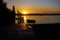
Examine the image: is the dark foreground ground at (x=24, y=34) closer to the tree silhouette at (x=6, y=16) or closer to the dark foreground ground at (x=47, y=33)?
the dark foreground ground at (x=47, y=33)

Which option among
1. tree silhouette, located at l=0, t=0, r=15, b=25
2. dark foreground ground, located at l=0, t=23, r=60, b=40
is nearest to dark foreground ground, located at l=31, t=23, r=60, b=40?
dark foreground ground, located at l=0, t=23, r=60, b=40

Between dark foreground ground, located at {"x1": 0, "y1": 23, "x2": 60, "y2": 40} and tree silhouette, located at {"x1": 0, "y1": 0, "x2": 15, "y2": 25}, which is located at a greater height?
tree silhouette, located at {"x1": 0, "y1": 0, "x2": 15, "y2": 25}

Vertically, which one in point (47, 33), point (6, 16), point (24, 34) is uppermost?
point (6, 16)

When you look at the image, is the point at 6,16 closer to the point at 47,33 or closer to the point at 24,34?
the point at 47,33

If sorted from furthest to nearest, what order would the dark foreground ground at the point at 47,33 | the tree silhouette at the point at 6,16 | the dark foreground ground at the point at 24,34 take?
the tree silhouette at the point at 6,16 → the dark foreground ground at the point at 47,33 → the dark foreground ground at the point at 24,34

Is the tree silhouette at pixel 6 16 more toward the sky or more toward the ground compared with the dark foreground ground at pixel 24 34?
more toward the sky

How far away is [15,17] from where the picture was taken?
5297 millimetres

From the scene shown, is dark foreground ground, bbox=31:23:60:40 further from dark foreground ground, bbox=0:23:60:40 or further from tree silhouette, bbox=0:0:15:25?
tree silhouette, bbox=0:0:15:25

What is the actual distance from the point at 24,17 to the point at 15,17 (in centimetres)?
36

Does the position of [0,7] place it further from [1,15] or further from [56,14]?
[56,14]

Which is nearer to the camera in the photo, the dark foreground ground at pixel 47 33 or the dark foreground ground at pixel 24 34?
the dark foreground ground at pixel 24 34

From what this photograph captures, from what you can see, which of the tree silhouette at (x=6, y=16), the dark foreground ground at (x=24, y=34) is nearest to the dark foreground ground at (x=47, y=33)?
the dark foreground ground at (x=24, y=34)

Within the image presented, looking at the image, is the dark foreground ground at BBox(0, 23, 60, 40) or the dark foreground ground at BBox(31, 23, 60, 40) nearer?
the dark foreground ground at BBox(0, 23, 60, 40)

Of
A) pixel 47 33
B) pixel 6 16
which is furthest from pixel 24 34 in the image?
pixel 6 16
